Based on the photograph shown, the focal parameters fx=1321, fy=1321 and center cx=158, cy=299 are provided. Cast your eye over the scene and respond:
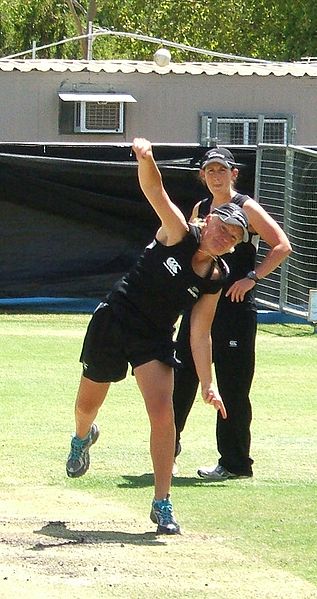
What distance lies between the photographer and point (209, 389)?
609cm

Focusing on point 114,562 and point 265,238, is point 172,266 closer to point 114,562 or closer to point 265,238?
point 114,562

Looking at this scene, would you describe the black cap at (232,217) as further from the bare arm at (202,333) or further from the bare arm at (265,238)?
the bare arm at (265,238)

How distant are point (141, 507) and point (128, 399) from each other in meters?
3.50

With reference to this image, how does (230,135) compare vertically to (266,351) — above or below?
above

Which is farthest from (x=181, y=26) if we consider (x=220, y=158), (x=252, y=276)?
(x=220, y=158)

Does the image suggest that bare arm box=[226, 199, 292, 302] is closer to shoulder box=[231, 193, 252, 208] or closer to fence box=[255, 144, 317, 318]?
shoulder box=[231, 193, 252, 208]

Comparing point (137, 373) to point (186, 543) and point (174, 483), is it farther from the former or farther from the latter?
point (174, 483)

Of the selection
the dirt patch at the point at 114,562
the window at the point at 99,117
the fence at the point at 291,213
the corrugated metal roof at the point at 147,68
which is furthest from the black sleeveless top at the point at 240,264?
the window at the point at 99,117

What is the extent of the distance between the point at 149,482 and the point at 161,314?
146cm

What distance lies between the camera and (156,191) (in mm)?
5969

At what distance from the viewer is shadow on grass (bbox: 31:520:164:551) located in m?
5.89

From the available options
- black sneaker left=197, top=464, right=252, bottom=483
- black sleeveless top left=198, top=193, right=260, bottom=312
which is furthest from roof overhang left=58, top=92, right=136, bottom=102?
black sneaker left=197, top=464, right=252, bottom=483

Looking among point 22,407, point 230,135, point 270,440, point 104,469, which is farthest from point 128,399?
point 230,135

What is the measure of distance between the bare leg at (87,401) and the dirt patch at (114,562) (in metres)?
0.43
